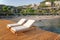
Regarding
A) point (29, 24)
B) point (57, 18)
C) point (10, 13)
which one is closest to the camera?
point (29, 24)

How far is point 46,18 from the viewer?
29656 mm

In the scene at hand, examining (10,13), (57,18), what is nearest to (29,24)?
(10,13)

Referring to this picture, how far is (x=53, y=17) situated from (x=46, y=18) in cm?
199

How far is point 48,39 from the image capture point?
5664 mm

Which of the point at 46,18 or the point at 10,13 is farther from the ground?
the point at 10,13

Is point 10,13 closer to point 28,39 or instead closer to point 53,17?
point 53,17

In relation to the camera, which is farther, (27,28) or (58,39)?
(27,28)

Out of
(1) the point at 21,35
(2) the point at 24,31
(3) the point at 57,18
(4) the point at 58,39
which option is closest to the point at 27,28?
(2) the point at 24,31

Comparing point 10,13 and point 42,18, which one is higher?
point 10,13

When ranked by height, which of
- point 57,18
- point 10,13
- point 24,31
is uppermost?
point 24,31

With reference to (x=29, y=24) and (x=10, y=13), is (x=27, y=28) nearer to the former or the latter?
(x=29, y=24)

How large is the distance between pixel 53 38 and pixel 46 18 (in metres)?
24.0

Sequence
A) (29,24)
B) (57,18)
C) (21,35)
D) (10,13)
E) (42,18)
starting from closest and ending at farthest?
(21,35) < (29,24) < (10,13) < (42,18) < (57,18)

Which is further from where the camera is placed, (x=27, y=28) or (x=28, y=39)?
(x=27, y=28)
